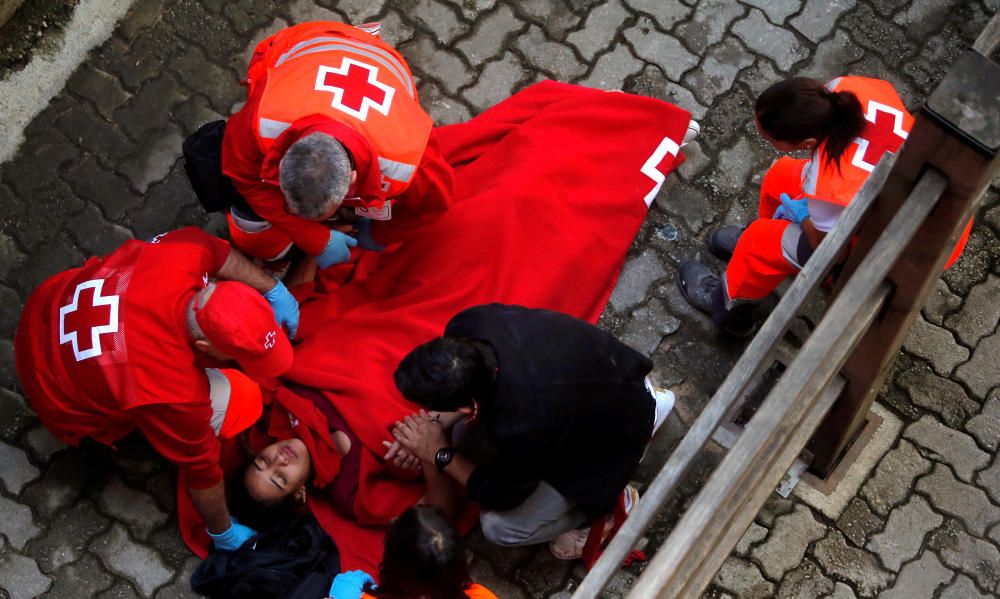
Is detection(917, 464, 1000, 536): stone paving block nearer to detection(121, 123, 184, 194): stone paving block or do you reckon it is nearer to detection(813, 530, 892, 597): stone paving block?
detection(813, 530, 892, 597): stone paving block

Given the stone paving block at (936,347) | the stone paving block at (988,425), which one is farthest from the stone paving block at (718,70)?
the stone paving block at (988,425)

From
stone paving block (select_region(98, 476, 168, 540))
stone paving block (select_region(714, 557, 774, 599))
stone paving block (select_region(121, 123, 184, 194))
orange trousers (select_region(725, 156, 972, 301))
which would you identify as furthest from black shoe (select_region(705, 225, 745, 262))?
stone paving block (select_region(98, 476, 168, 540))

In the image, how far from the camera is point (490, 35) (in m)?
4.66

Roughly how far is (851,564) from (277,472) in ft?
7.14

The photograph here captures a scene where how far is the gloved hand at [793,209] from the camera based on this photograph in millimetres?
3686

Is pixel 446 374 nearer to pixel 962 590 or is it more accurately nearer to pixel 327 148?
pixel 327 148

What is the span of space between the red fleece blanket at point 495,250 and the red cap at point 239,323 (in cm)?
60

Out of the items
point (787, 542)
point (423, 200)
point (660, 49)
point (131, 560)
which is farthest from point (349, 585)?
point (660, 49)

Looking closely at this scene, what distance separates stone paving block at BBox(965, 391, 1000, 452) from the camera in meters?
3.96

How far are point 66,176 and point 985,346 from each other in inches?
155

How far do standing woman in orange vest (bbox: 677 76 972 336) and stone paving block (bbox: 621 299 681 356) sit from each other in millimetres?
320

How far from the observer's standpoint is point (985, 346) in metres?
4.10

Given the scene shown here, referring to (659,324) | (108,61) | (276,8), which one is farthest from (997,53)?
(108,61)

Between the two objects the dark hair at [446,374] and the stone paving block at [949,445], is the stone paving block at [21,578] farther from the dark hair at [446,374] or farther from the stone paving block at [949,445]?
the stone paving block at [949,445]
